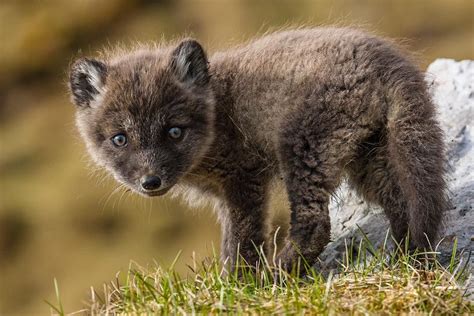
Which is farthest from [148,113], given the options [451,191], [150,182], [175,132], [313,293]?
[451,191]

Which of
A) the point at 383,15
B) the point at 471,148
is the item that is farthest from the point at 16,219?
the point at 471,148

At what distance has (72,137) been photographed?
500 inches

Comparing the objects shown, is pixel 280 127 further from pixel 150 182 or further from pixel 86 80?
pixel 86 80

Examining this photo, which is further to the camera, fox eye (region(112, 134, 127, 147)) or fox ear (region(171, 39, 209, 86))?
fox ear (region(171, 39, 209, 86))

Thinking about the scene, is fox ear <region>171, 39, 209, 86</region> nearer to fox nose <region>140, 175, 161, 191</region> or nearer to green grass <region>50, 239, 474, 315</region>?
fox nose <region>140, 175, 161, 191</region>

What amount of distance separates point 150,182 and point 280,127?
0.90 metres

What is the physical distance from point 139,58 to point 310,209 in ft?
5.53

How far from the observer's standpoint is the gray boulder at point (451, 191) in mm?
5102

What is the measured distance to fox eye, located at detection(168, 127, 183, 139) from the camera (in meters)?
5.41

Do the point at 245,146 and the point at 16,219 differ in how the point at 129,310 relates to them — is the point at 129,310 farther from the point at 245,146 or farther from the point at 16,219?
the point at 16,219

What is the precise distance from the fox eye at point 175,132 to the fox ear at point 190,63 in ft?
1.27

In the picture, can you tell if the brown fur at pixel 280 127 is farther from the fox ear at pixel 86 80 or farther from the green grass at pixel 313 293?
the green grass at pixel 313 293

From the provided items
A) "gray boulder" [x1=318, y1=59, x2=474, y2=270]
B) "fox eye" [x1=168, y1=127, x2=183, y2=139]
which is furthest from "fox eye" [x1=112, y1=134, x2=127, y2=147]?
"gray boulder" [x1=318, y1=59, x2=474, y2=270]

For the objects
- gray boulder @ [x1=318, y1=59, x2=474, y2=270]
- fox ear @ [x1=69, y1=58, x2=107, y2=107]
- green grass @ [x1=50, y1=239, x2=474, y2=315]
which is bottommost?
green grass @ [x1=50, y1=239, x2=474, y2=315]
